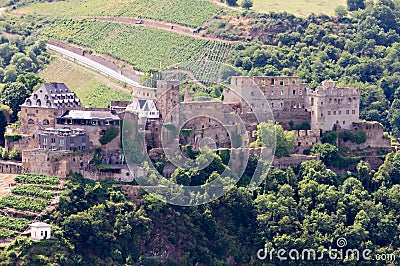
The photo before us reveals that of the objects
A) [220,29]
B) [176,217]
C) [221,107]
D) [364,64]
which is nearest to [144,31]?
[220,29]

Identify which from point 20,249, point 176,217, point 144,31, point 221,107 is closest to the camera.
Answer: point 20,249

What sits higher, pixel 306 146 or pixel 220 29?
pixel 220 29

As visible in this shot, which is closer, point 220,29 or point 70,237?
point 70,237

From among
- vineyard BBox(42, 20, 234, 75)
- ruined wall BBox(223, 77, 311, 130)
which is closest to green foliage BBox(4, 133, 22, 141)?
ruined wall BBox(223, 77, 311, 130)

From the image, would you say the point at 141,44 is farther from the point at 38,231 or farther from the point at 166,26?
the point at 38,231

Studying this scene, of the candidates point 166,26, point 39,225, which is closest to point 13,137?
point 39,225

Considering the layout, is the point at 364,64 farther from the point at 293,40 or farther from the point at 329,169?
the point at 329,169

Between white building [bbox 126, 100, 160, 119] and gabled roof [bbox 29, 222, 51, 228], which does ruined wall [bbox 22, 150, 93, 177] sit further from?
white building [bbox 126, 100, 160, 119]
